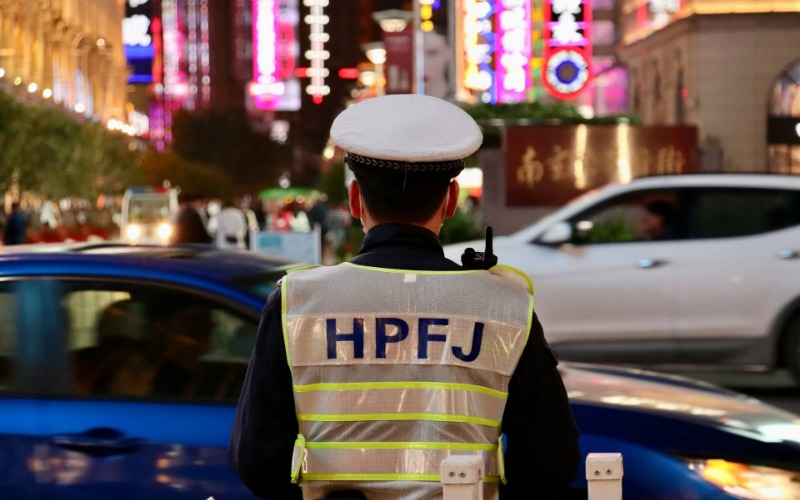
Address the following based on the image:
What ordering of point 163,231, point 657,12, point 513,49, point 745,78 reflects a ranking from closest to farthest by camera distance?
point 163,231
point 513,49
point 745,78
point 657,12

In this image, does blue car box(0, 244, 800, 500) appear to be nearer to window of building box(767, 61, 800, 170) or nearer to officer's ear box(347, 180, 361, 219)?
officer's ear box(347, 180, 361, 219)

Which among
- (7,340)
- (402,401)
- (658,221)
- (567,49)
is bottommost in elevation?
(658,221)

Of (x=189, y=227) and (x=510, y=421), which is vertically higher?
(x=510, y=421)

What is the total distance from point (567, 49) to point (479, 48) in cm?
435

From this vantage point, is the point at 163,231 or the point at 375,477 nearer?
the point at 375,477

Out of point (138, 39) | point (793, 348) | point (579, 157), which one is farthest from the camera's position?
point (138, 39)

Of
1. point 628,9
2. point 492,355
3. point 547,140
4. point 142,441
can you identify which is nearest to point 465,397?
point 492,355

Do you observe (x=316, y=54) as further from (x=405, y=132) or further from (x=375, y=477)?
(x=375, y=477)

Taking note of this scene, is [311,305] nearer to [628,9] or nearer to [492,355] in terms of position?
[492,355]

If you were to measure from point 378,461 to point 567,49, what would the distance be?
34.5 m

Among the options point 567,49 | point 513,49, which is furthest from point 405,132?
point 513,49

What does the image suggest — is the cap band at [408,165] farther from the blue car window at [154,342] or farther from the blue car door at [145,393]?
the blue car window at [154,342]

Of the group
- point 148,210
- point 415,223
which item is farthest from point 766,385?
point 148,210

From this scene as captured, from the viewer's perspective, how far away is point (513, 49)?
38469 mm
